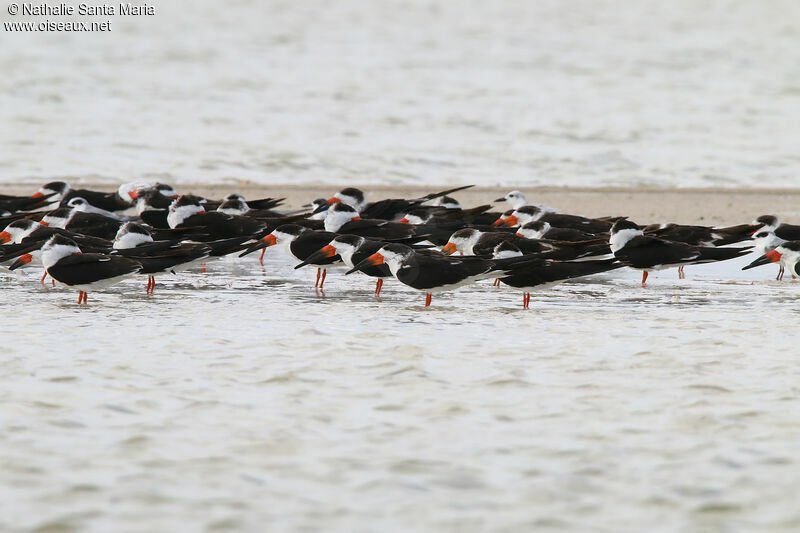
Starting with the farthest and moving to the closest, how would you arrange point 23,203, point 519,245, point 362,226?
point 23,203, point 362,226, point 519,245

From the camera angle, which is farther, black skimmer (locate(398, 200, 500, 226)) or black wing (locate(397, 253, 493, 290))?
black skimmer (locate(398, 200, 500, 226))

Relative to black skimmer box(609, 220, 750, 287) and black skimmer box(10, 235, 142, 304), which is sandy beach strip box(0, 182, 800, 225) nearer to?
black skimmer box(609, 220, 750, 287)

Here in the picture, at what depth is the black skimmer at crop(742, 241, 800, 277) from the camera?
1058 cm

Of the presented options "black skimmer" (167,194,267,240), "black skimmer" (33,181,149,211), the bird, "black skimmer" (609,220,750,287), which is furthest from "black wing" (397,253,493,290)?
the bird

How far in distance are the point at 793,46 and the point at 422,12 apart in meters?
14.1

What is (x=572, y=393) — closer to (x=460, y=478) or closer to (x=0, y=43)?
(x=460, y=478)

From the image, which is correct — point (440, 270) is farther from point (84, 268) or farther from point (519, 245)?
point (84, 268)

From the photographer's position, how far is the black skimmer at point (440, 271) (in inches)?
368

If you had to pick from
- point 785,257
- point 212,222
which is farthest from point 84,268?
point 785,257

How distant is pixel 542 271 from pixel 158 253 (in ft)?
13.2

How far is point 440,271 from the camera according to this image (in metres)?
9.38

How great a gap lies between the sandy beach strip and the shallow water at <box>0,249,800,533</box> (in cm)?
706

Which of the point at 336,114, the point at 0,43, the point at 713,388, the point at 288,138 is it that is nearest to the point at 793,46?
the point at 336,114

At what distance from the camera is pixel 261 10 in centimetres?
3878
